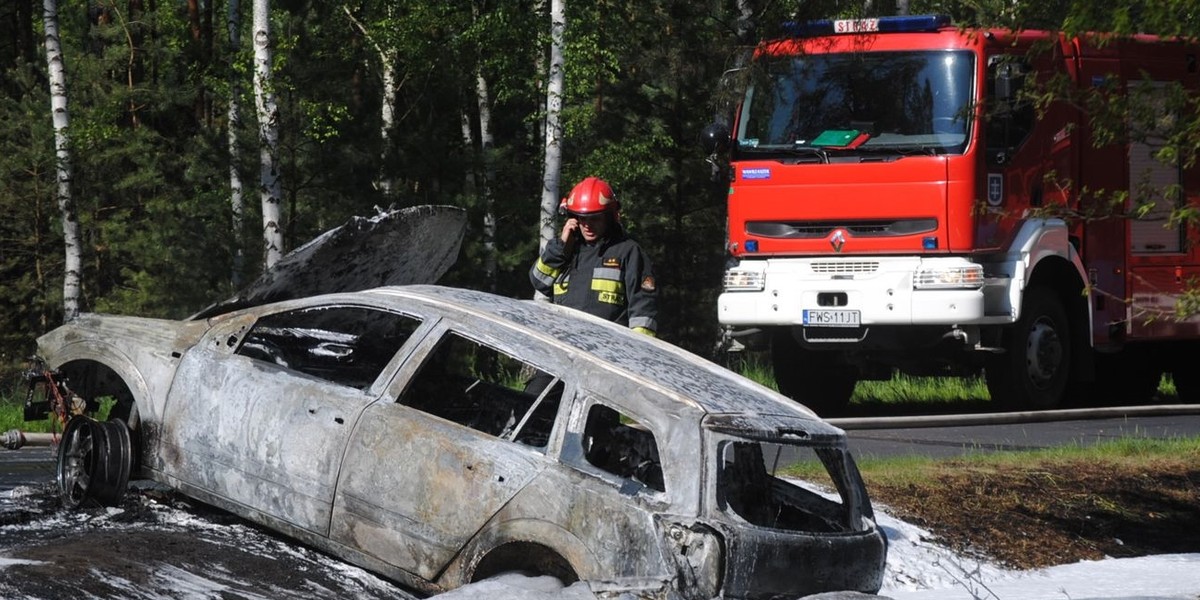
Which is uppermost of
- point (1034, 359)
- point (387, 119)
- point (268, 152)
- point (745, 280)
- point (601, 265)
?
point (387, 119)

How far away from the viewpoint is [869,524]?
5.71 metres

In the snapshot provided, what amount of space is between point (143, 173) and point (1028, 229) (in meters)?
21.7

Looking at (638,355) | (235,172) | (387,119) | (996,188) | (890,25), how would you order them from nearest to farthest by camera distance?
1. (638,355)
2. (996,188)
3. (890,25)
4. (235,172)
5. (387,119)

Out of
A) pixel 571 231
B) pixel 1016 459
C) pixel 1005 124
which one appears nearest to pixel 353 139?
pixel 1005 124

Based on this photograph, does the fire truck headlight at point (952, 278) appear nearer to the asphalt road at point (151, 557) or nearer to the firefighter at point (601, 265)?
the firefighter at point (601, 265)

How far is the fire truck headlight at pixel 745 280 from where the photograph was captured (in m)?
13.5

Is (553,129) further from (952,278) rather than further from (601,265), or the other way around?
(601,265)

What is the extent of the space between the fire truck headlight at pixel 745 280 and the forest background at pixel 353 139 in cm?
780

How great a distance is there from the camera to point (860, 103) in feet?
42.8

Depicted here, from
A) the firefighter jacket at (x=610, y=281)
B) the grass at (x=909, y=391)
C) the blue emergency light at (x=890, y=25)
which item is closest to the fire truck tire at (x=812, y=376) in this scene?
the grass at (x=909, y=391)

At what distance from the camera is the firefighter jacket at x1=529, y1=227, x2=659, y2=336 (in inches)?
317

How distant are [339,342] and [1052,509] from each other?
4.21 meters

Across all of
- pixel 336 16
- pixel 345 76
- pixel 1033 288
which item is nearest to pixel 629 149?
pixel 345 76

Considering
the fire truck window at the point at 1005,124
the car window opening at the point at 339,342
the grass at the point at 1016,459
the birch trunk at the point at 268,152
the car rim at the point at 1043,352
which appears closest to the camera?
the car window opening at the point at 339,342
